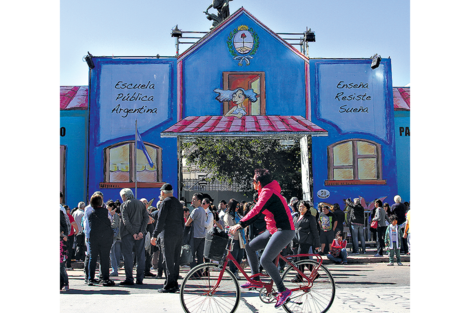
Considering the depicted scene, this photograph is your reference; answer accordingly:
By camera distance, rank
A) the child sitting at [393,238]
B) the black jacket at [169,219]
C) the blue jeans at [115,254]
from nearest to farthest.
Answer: the black jacket at [169,219] → the blue jeans at [115,254] → the child sitting at [393,238]

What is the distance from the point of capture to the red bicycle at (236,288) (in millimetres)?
5758

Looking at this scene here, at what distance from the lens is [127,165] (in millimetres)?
18141

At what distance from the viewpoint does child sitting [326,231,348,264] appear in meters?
13.1

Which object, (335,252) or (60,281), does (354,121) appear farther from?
(60,281)

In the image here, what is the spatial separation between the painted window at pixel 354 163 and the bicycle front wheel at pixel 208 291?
42.4 feet

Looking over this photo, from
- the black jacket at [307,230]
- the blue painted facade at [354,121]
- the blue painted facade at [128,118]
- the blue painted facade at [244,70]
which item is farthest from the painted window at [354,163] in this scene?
the black jacket at [307,230]

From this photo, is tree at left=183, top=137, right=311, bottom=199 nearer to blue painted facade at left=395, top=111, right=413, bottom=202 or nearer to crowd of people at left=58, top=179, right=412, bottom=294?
blue painted facade at left=395, top=111, right=413, bottom=202

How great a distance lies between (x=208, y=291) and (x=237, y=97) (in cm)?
1332

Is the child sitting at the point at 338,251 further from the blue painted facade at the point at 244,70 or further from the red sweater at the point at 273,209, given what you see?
the red sweater at the point at 273,209

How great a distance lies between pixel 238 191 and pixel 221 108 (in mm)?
21067

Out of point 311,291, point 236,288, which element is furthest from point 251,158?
point 236,288

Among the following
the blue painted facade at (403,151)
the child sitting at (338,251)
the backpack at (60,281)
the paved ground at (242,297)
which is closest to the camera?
the paved ground at (242,297)
